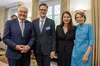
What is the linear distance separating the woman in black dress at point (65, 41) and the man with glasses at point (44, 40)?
134mm

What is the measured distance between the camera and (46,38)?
7.24 feet

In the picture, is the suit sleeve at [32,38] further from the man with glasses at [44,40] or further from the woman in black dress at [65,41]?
the woman in black dress at [65,41]

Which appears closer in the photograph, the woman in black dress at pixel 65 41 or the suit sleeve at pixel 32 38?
the suit sleeve at pixel 32 38

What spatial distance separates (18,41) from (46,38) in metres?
0.42

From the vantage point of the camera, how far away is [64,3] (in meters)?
5.07

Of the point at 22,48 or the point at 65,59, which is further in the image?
the point at 65,59

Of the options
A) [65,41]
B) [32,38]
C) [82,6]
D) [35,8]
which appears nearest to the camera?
[32,38]

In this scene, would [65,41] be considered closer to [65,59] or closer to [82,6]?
[65,59]

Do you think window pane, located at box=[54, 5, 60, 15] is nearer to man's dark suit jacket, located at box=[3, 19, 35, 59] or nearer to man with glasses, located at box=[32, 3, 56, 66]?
man with glasses, located at box=[32, 3, 56, 66]

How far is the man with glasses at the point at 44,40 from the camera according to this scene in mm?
2191

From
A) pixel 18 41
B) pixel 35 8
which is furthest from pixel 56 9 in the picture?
pixel 18 41

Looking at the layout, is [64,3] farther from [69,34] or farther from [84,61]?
[84,61]

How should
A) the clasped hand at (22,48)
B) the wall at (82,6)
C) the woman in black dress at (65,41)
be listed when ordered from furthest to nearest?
the wall at (82,6)
the woman in black dress at (65,41)
the clasped hand at (22,48)

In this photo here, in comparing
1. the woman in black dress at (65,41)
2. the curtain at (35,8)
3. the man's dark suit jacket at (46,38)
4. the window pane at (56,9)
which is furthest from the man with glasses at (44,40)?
the curtain at (35,8)
